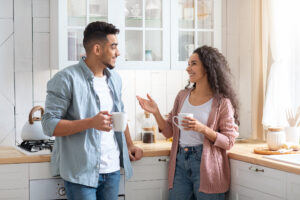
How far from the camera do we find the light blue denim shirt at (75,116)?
6.64ft

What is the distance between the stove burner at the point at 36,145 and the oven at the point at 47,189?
0.67 ft

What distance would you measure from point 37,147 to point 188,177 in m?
0.94

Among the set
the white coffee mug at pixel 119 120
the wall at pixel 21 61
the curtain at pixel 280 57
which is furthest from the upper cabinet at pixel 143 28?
the white coffee mug at pixel 119 120

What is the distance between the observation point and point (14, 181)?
2285mm

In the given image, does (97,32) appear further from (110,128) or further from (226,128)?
(226,128)

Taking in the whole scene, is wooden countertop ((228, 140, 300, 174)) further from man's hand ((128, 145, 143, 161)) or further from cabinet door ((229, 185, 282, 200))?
man's hand ((128, 145, 143, 161))

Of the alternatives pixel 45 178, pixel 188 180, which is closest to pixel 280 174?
pixel 188 180

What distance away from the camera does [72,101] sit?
2.09m

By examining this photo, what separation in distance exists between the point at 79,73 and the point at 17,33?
1.03 metres

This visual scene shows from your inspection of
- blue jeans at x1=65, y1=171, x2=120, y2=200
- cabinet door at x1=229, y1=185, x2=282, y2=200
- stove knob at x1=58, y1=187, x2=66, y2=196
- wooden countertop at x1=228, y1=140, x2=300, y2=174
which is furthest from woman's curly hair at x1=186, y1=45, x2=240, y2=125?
stove knob at x1=58, y1=187, x2=66, y2=196

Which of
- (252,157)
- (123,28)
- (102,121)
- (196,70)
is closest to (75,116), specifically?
(102,121)

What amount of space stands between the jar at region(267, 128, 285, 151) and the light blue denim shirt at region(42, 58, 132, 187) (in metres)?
1.07

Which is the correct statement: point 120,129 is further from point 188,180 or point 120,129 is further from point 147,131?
point 147,131

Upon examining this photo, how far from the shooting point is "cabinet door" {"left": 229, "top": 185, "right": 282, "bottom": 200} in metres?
2.23
